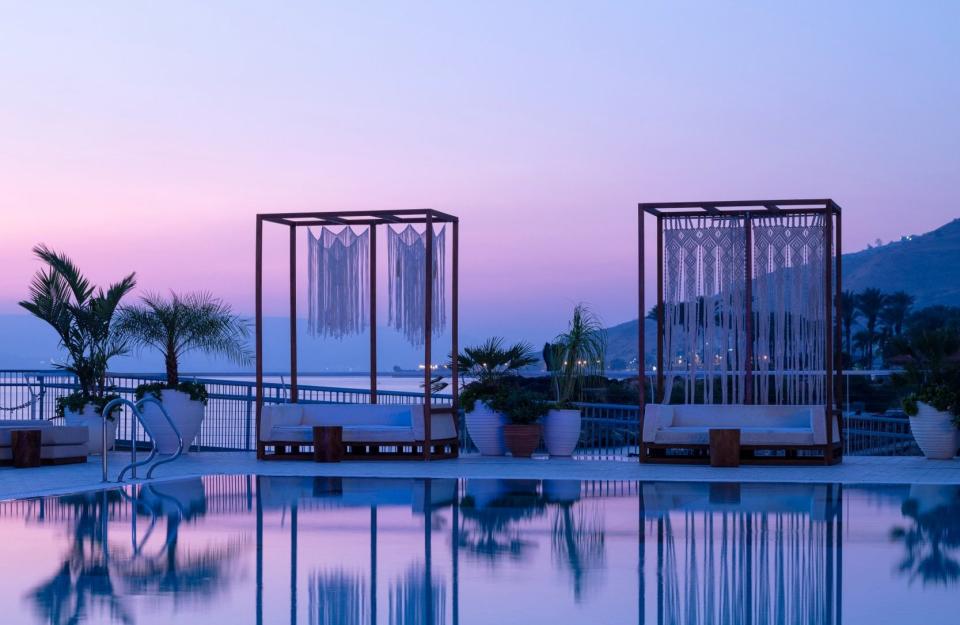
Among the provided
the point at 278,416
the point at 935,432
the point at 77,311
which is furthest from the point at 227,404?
the point at 935,432

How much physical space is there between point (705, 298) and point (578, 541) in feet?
23.0

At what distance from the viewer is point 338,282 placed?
579 inches

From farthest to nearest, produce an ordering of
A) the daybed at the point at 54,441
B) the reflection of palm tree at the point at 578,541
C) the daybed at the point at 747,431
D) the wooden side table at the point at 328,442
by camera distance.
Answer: the wooden side table at the point at 328,442
the daybed at the point at 54,441
the daybed at the point at 747,431
the reflection of palm tree at the point at 578,541

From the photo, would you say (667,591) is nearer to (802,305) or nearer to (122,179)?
(802,305)

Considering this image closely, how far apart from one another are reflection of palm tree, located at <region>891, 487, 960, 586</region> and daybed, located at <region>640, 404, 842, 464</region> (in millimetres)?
3316

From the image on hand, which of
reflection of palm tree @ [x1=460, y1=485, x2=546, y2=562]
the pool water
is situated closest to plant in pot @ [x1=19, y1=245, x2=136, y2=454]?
the pool water

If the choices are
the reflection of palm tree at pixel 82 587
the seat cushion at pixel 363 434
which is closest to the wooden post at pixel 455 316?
the seat cushion at pixel 363 434

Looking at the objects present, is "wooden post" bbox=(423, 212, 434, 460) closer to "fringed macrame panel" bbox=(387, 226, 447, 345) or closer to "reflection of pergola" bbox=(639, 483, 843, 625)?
"fringed macrame panel" bbox=(387, 226, 447, 345)

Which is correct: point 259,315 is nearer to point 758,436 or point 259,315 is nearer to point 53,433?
point 53,433

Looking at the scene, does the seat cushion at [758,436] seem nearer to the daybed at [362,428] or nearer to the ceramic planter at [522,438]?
Answer: the ceramic planter at [522,438]

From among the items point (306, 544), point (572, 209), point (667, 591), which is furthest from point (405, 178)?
point (667, 591)

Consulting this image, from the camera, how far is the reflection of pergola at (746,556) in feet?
16.6

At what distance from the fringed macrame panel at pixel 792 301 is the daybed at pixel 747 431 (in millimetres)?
313

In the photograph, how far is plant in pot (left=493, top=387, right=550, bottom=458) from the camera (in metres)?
14.6
